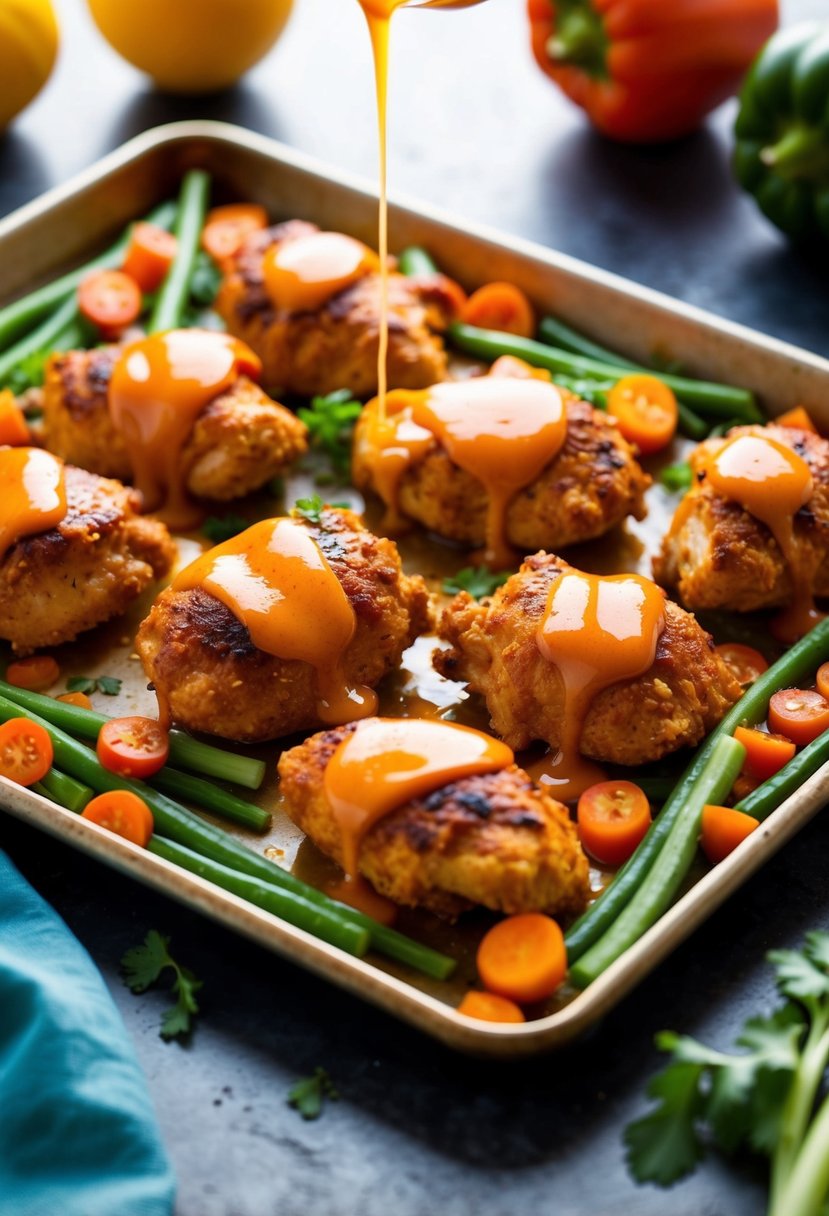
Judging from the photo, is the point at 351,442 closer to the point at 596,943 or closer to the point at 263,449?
the point at 263,449

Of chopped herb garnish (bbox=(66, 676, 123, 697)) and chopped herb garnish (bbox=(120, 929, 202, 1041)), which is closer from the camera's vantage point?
chopped herb garnish (bbox=(120, 929, 202, 1041))

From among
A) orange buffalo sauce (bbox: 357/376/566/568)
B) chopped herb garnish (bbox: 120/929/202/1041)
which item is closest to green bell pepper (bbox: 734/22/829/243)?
orange buffalo sauce (bbox: 357/376/566/568)

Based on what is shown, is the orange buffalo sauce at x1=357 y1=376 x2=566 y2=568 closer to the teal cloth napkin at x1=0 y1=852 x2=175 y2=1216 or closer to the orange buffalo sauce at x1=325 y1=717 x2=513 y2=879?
the orange buffalo sauce at x1=325 y1=717 x2=513 y2=879

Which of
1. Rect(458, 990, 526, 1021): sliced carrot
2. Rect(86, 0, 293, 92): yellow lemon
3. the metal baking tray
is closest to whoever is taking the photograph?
the metal baking tray

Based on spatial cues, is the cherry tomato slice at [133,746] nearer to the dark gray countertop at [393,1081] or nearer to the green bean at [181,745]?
the green bean at [181,745]

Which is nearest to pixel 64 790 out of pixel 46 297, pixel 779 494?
pixel 779 494

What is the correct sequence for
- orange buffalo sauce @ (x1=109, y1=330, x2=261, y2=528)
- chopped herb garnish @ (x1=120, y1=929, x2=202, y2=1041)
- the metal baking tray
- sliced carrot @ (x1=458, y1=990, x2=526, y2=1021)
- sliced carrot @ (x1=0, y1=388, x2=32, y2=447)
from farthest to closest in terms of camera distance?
sliced carrot @ (x1=0, y1=388, x2=32, y2=447) < orange buffalo sauce @ (x1=109, y1=330, x2=261, y2=528) < chopped herb garnish @ (x1=120, y1=929, x2=202, y2=1041) < sliced carrot @ (x1=458, y1=990, x2=526, y2=1021) < the metal baking tray
